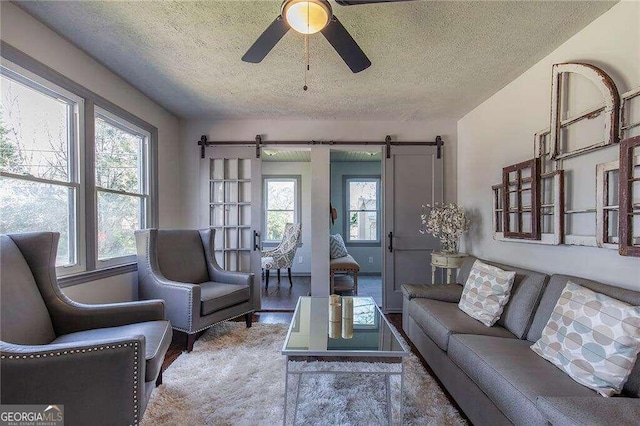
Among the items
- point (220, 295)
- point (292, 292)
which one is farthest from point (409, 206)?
point (220, 295)

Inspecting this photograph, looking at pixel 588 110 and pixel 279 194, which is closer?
pixel 588 110

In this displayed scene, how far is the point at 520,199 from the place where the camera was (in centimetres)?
247

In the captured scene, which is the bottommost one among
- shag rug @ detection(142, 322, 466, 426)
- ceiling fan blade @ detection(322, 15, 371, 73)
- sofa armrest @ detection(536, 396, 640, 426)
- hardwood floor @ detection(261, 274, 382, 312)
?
hardwood floor @ detection(261, 274, 382, 312)

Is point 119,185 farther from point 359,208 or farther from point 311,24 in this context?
point 359,208

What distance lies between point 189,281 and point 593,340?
3222 millimetres

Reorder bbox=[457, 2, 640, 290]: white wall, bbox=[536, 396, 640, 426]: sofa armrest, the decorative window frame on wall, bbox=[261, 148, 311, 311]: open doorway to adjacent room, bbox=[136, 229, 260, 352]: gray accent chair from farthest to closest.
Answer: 1. bbox=[261, 148, 311, 311]: open doorway to adjacent room
2. bbox=[136, 229, 260, 352]: gray accent chair
3. the decorative window frame on wall
4. bbox=[457, 2, 640, 290]: white wall
5. bbox=[536, 396, 640, 426]: sofa armrest

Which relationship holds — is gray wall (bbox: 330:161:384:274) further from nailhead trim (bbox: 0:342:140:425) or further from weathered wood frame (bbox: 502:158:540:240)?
nailhead trim (bbox: 0:342:140:425)

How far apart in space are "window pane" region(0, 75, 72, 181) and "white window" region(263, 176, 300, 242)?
4.04 m

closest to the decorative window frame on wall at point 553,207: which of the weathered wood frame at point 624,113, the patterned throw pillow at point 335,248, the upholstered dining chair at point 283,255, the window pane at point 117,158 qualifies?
the weathered wood frame at point 624,113

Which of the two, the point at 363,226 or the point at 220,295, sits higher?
the point at 363,226

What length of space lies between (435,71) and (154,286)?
3209 millimetres

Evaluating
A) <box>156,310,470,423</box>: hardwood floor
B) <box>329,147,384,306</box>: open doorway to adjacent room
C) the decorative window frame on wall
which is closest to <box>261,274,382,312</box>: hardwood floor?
<box>156,310,470,423</box>: hardwood floor

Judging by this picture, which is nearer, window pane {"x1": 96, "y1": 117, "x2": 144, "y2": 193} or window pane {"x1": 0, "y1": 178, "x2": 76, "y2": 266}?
window pane {"x1": 0, "y1": 178, "x2": 76, "y2": 266}

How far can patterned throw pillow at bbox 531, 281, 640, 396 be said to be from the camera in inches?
49.6
